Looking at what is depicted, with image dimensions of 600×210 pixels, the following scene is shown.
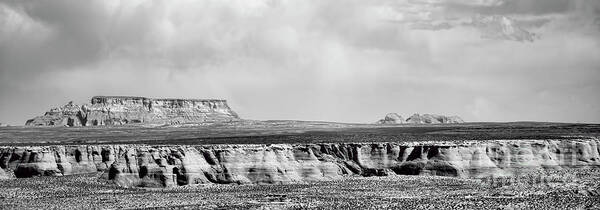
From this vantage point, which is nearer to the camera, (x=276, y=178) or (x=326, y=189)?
(x=326, y=189)

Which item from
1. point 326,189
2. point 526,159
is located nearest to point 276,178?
point 326,189

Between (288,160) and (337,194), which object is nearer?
(337,194)

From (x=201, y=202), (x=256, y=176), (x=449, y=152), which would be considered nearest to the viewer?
(x=201, y=202)

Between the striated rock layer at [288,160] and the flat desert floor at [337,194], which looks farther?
the striated rock layer at [288,160]

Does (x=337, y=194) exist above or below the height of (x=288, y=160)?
below

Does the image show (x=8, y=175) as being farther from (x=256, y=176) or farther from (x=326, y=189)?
(x=326, y=189)

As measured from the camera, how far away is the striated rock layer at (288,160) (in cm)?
8968

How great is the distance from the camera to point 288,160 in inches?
3750

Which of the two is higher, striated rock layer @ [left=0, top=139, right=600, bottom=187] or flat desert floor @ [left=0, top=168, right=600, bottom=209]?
striated rock layer @ [left=0, top=139, right=600, bottom=187]

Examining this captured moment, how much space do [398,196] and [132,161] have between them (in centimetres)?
2834

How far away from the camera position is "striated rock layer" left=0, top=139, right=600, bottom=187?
8968 cm

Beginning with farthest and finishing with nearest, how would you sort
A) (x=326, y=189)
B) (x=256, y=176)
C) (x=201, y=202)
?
(x=256, y=176)
(x=326, y=189)
(x=201, y=202)

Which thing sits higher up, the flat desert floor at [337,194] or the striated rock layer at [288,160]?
the striated rock layer at [288,160]

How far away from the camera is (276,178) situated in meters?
91.9
